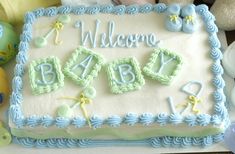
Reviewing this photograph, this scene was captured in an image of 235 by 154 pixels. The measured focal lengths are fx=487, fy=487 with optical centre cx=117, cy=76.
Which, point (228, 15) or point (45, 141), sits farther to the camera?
point (228, 15)

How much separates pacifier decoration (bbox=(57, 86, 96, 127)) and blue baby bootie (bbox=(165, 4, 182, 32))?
0.27 m

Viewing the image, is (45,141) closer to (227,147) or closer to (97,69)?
(97,69)

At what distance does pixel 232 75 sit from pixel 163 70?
0.75ft

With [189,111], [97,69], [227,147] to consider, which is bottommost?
[227,147]

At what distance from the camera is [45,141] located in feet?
4.20

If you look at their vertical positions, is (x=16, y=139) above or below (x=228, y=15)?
below

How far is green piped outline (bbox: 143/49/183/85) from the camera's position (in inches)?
47.8

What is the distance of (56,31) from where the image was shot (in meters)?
1.33

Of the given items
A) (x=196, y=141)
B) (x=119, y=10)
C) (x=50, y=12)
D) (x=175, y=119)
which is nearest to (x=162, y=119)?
(x=175, y=119)

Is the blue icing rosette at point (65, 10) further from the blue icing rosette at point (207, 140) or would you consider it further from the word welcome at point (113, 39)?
the blue icing rosette at point (207, 140)

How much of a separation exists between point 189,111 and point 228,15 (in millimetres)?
358

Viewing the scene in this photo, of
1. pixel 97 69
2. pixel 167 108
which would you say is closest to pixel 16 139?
pixel 97 69

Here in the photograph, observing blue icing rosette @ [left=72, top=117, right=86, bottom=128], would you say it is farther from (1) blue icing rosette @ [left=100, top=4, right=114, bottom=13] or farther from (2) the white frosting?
(1) blue icing rosette @ [left=100, top=4, right=114, bottom=13]

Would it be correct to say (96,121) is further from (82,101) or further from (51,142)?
(51,142)
